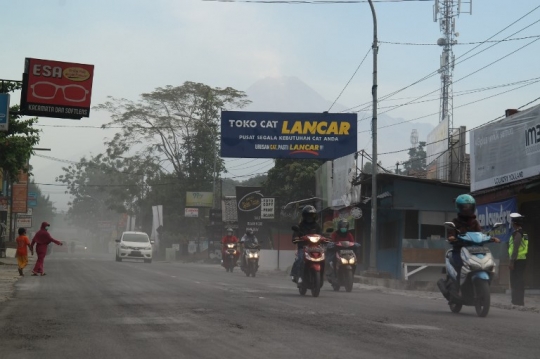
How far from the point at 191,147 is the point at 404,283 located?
4459cm

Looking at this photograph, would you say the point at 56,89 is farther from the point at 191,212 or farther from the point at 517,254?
the point at 191,212

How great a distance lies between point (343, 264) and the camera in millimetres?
19984

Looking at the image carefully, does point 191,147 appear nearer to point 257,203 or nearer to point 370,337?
point 257,203

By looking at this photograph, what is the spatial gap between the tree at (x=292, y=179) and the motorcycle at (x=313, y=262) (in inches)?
1389

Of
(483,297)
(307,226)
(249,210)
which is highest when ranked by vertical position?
(249,210)

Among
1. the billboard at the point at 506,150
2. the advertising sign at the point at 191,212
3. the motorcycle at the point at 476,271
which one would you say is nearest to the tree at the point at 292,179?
the advertising sign at the point at 191,212

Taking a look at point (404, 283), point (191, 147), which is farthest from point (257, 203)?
point (404, 283)

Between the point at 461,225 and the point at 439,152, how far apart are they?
26.8m

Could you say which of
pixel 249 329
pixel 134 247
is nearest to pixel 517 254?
pixel 249 329

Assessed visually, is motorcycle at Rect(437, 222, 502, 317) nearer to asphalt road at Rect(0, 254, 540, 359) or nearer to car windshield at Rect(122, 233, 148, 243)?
asphalt road at Rect(0, 254, 540, 359)

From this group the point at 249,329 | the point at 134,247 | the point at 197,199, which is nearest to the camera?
the point at 249,329

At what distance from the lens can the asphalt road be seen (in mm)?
8117

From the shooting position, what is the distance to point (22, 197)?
7094 centimetres

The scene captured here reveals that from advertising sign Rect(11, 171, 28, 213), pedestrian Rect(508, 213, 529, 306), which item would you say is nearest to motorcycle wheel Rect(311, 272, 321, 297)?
pedestrian Rect(508, 213, 529, 306)
